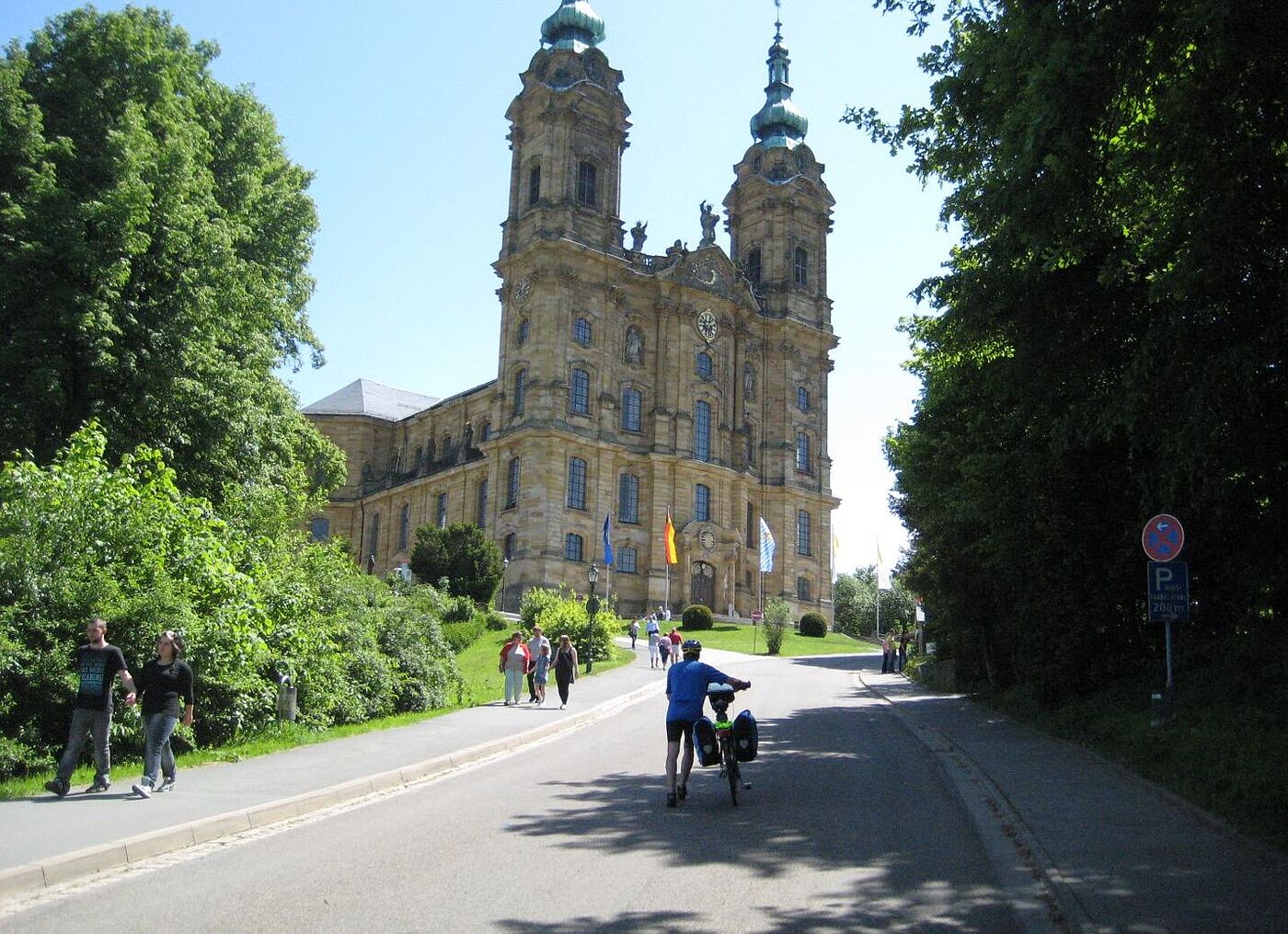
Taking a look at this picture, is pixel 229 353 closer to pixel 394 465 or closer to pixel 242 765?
pixel 242 765

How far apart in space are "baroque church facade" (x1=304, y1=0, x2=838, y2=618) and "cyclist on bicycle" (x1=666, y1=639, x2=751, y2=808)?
1917 inches

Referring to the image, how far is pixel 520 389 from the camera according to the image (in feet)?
214

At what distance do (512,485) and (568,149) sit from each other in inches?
791

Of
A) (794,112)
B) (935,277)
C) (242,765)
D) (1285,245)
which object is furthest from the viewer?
(794,112)

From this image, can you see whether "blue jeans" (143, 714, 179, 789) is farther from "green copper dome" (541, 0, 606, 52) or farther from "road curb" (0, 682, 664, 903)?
"green copper dome" (541, 0, 606, 52)

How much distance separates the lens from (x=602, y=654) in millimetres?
38156

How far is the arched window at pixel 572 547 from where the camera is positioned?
2413 inches

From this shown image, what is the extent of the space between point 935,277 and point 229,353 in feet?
55.9

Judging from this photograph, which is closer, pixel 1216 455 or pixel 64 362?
pixel 1216 455

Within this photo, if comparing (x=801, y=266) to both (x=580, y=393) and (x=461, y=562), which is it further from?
(x=461, y=562)

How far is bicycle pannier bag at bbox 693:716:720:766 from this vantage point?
10.5m

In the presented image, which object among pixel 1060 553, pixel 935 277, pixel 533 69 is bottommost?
pixel 1060 553

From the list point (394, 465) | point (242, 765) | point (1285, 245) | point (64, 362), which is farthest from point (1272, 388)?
point (394, 465)

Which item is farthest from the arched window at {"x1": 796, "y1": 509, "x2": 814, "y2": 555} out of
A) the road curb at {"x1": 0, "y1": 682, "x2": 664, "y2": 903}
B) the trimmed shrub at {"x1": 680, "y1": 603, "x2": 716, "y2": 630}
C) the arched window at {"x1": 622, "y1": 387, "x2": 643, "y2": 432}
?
the road curb at {"x1": 0, "y1": 682, "x2": 664, "y2": 903}
